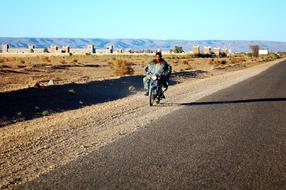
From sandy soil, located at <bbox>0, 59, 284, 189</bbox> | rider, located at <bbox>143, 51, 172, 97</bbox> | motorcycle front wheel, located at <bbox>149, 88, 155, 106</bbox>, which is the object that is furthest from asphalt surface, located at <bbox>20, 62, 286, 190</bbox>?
rider, located at <bbox>143, 51, 172, 97</bbox>

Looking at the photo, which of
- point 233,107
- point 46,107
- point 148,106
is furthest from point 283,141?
point 46,107


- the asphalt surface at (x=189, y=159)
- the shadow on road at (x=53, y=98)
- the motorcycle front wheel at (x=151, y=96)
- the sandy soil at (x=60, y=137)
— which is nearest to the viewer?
the asphalt surface at (x=189, y=159)

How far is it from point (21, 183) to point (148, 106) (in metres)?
11.4

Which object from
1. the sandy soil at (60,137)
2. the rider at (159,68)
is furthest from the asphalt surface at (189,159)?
the rider at (159,68)

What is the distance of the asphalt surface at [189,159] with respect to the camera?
7.30m

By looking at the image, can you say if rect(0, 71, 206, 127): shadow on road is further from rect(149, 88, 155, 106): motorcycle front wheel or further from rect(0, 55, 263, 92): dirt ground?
rect(149, 88, 155, 106): motorcycle front wheel

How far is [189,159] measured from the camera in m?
8.91

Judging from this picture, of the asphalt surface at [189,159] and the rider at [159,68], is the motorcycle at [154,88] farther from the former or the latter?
the asphalt surface at [189,159]

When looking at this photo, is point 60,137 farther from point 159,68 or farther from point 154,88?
point 159,68

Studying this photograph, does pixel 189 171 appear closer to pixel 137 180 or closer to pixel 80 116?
pixel 137 180

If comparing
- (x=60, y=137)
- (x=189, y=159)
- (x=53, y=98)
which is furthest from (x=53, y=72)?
(x=189, y=159)

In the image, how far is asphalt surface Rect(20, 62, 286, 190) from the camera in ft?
24.0

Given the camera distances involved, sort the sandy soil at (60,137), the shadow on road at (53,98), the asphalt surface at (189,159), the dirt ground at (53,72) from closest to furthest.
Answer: the asphalt surface at (189,159) < the sandy soil at (60,137) < the shadow on road at (53,98) < the dirt ground at (53,72)

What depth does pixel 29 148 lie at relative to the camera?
10469 millimetres
